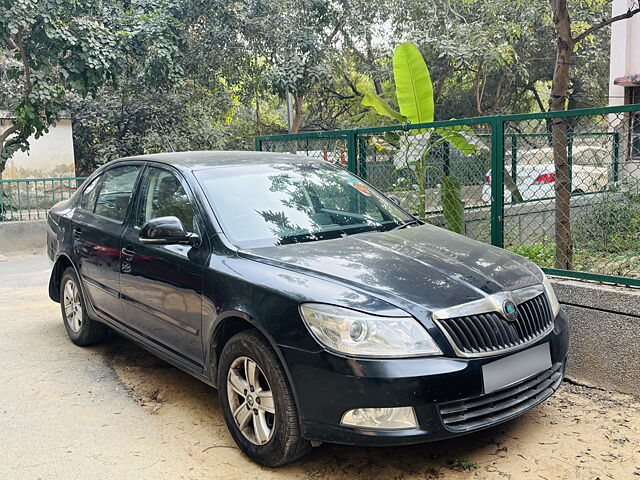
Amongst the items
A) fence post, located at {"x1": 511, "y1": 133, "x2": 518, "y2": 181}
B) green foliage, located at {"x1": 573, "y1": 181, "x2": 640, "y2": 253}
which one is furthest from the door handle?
green foliage, located at {"x1": 573, "y1": 181, "x2": 640, "y2": 253}

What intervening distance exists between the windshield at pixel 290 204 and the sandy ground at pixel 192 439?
1253mm

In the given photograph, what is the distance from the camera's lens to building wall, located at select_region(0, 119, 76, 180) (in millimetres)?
15000

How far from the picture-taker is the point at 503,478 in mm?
3203

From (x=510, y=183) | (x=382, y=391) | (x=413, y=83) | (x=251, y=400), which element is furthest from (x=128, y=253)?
(x=413, y=83)

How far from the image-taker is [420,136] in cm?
581

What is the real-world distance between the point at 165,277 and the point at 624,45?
12255 mm

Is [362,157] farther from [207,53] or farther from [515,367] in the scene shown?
[207,53]

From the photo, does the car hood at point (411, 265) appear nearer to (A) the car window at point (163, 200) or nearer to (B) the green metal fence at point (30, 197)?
(A) the car window at point (163, 200)

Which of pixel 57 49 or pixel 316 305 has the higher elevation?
pixel 57 49

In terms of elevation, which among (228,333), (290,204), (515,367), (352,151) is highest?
(352,151)

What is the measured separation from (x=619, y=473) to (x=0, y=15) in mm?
11418

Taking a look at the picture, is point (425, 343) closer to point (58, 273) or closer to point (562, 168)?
point (562, 168)

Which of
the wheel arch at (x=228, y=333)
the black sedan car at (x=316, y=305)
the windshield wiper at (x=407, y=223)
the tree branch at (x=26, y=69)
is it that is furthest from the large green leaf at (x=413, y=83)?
the tree branch at (x=26, y=69)

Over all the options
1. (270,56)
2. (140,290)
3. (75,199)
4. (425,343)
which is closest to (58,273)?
(75,199)
